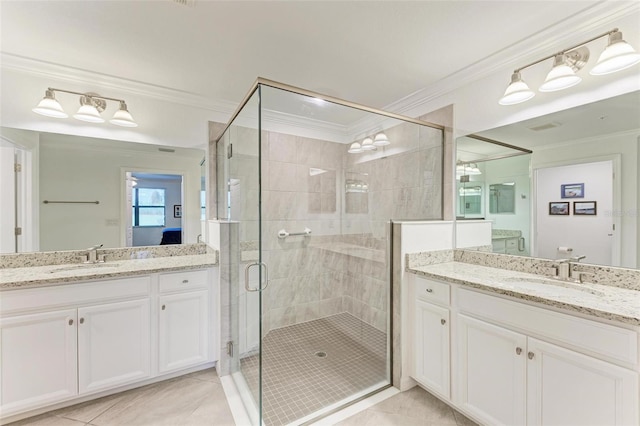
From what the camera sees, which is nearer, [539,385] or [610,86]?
[539,385]

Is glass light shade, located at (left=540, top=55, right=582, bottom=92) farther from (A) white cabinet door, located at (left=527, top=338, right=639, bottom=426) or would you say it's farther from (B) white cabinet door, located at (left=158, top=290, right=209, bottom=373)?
(B) white cabinet door, located at (left=158, top=290, right=209, bottom=373)

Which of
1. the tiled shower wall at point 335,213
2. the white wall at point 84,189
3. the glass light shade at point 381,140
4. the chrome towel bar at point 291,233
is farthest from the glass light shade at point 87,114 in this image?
the glass light shade at point 381,140

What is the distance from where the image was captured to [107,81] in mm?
2162

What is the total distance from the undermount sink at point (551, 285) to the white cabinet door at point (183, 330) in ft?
7.37

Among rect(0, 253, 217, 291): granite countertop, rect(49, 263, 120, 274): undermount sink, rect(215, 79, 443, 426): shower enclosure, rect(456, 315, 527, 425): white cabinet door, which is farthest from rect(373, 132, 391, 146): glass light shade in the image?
rect(49, 263, 120, 274): undermount sink

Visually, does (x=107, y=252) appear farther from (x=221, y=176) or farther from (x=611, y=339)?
(x=611, y=339)

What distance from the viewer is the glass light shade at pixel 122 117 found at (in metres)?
2.09

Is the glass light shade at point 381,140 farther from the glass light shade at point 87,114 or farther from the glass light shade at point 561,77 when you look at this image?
the glass light shade at point 87,114

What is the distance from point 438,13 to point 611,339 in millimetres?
1801

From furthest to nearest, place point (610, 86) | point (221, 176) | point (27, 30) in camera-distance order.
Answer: point (221, 176)
point (27, 30)
point (610, 86)

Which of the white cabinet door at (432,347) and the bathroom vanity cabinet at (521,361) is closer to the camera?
the bathroom vanity cabinet at (521,361)

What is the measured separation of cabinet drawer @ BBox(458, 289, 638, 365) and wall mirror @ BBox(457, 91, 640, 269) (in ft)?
1.99

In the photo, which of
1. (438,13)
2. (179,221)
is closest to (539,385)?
(438,13)

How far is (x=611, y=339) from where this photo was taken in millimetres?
1102
